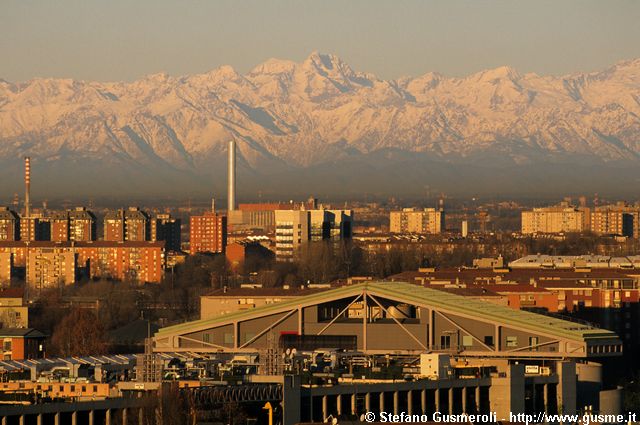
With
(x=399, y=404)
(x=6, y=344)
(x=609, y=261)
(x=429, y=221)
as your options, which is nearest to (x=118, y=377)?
(x=399, y=404)

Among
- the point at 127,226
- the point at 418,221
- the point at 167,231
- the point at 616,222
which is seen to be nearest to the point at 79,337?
the point at 127,226

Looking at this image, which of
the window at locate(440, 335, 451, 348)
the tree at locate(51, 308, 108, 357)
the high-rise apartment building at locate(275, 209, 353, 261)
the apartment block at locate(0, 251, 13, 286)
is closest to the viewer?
the window at locate(440, 335, 451, 348)

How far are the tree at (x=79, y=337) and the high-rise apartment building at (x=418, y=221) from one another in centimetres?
12439

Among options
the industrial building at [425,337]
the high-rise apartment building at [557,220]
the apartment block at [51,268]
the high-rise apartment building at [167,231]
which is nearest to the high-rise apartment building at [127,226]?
the high-rise apartment building at [167,231]

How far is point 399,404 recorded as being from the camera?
3650cm

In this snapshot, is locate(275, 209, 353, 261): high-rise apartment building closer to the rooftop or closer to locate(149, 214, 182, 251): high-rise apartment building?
locate(149, 214, 182, 251): high-rise apartment building

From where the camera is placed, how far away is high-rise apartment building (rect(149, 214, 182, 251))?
547 feet

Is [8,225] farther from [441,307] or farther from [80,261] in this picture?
[441,307]

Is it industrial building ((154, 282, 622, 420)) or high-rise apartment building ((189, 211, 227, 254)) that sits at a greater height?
high-rise apartment building ((189, 211, 227, 254))

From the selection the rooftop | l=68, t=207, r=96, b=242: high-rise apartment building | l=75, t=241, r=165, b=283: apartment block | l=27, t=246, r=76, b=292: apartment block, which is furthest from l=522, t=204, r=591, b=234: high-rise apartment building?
the rooftop

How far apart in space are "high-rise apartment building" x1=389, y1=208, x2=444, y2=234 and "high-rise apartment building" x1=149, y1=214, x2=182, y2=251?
2562 cm

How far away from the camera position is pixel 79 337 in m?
62.1

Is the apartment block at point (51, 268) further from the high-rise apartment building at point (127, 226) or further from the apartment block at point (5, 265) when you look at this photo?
the high-rise apartment building at point (127, 226)

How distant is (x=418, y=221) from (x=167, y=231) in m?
31.7
